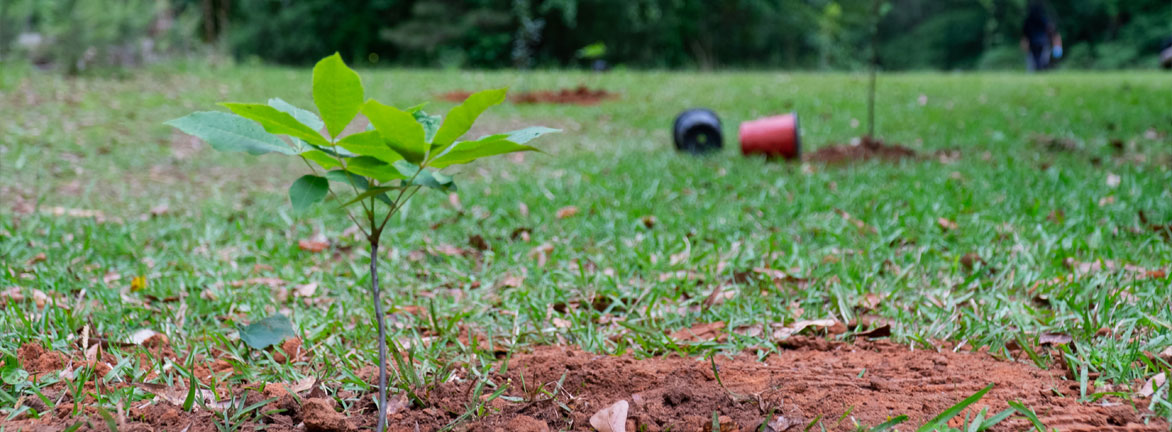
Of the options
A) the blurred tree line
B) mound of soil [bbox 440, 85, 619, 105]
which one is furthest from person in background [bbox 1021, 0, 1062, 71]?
mound of soil [bbox 440, 85, 619, 105]

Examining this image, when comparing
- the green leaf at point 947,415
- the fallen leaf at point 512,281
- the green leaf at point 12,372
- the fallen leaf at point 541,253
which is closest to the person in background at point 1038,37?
the fallen leaf at point 541,253

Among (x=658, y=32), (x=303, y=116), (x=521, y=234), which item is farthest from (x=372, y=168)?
(x=658, y=32)

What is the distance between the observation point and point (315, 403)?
1218mm

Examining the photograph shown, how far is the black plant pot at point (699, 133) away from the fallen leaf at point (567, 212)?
6.21 feet

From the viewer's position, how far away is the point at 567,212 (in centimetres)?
340

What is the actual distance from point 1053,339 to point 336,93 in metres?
1.60

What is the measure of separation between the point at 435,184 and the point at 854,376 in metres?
0.92

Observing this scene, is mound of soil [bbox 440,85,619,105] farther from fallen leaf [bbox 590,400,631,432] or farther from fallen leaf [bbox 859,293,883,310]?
fallen leaf [bbox 590,400,631,432]

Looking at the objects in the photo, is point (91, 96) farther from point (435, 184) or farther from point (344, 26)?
point (344, 26)

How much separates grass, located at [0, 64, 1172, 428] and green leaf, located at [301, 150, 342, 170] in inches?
22.0

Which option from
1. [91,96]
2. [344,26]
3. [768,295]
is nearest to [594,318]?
[768,295]

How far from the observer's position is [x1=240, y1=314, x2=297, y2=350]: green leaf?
1.38 m

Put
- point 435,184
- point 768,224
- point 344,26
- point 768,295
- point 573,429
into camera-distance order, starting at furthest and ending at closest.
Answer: point 344,26 < point 768,224 < point 768,295 < point 573,429 < point 435,184

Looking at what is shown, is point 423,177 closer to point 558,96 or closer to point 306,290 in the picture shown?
point 306,290
